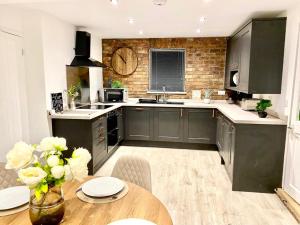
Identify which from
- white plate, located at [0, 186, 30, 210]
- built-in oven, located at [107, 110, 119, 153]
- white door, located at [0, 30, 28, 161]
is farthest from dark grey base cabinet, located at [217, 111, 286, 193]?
white door, located at [0, 30, 28, 161]

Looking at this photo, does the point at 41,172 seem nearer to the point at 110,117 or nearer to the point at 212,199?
the point at 212,199

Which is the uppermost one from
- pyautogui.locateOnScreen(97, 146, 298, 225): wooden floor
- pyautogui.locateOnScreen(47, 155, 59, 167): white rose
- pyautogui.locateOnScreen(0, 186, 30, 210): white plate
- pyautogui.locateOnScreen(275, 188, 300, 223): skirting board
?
pyautogui.locateOnScreen(47, 155, 59, 167): white rose

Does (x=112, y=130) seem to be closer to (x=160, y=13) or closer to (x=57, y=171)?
(x=160, y=13)

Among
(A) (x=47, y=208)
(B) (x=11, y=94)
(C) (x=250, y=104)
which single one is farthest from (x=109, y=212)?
(C) (x=250, y=104)

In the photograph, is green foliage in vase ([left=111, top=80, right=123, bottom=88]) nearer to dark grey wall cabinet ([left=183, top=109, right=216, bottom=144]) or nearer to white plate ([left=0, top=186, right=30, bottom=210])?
dark grey wall cabinet ([left=183, top=109, right=216, bottom=144])

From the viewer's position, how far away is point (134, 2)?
9.84ft

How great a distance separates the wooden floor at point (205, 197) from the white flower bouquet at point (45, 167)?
1.79 m

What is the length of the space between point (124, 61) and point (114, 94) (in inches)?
34.5

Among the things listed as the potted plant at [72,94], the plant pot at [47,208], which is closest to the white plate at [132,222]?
the plant pot at [47,208]

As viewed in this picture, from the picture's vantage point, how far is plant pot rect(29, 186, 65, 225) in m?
1.15

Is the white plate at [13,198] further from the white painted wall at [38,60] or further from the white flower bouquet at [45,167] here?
the white painted wall at [38,60]

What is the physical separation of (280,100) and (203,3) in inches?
65.5

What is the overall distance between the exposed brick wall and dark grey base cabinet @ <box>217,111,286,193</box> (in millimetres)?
2462

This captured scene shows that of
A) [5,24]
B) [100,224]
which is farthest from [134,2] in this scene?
[100,224]
